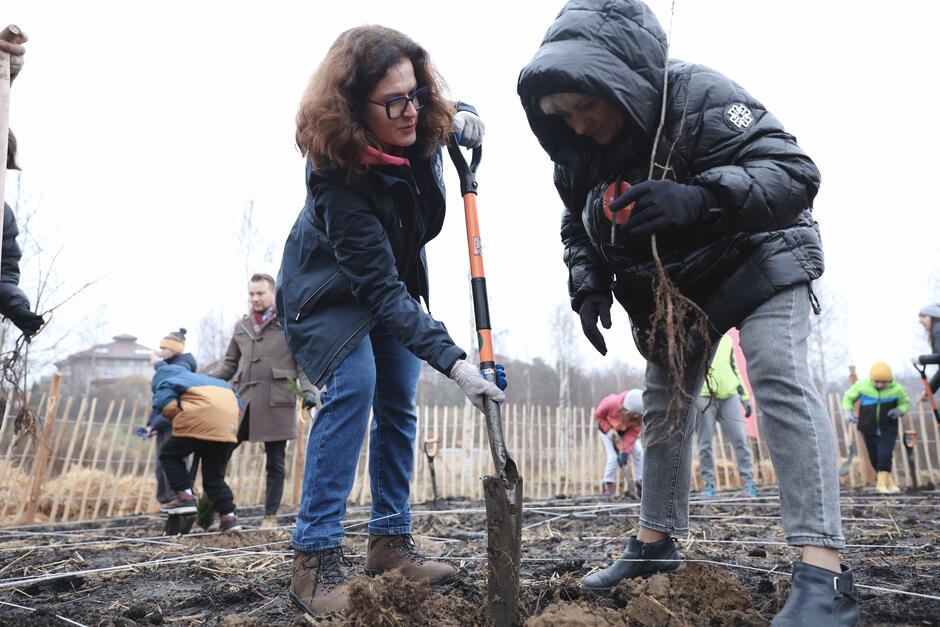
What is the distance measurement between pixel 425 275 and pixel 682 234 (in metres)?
1.06

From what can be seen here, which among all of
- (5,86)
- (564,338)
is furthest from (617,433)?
(564,338)

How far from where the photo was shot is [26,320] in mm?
3277

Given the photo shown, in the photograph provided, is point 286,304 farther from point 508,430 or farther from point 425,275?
point 508,430

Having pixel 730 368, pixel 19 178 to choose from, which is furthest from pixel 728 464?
pixel 19 178

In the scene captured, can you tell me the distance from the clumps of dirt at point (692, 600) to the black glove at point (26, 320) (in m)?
2.92

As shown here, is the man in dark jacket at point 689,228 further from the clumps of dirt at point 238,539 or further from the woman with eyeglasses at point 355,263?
the clumps of dirt at point 238,539

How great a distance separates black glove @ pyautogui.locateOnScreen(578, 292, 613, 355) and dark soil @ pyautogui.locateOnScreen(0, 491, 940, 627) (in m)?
0.75

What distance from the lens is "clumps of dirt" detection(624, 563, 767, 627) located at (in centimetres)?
175

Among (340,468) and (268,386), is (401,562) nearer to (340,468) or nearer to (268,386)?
(340,468)

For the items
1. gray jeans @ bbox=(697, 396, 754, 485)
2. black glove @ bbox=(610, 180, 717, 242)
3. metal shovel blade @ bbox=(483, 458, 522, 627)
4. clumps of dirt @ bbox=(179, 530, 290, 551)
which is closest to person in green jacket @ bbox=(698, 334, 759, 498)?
gray jeans @ bbox=(697, 396, 754, 485)

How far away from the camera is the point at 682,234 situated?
2047 millimetres

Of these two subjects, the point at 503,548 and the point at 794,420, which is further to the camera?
the point at 794,420

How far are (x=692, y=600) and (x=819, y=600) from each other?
33cm

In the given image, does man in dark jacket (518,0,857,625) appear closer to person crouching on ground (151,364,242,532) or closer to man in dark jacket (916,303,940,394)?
person crouching on ground (151,364,242,532)
